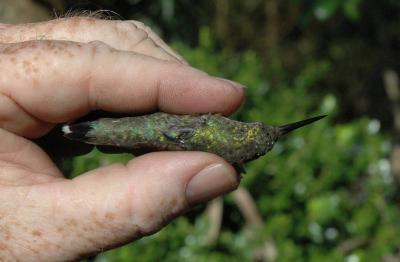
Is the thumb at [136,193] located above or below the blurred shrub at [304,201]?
above

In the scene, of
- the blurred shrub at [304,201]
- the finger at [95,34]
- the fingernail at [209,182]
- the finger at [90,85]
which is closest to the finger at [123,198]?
the fingernail at [209,182]

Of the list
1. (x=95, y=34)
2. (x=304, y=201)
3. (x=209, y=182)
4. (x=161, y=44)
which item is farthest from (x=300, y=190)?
(x=209, y=182)

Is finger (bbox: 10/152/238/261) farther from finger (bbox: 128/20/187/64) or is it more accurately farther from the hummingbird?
finger (bbox: 128/20/187/64)

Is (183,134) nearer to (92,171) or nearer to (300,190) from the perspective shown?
(92,171)

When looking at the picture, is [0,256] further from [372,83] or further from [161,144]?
[372,83]

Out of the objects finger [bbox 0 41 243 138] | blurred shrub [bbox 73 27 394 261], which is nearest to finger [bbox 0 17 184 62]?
finger [bbox 0 41 243 138]

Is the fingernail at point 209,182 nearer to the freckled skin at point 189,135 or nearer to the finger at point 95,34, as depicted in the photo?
the freckled skin at point 189,135

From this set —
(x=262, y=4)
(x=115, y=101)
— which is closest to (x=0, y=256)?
(x=115, y=101)
